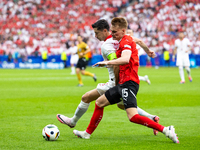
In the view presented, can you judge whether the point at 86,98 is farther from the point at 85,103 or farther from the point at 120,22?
the point at 120,22

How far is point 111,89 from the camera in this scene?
17.5 feet

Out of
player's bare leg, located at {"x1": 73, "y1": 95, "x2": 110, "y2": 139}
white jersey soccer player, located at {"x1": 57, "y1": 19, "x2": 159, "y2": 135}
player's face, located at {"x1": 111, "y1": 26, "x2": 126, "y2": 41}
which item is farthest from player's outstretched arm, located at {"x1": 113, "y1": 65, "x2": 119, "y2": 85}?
player's face, located at {"x1": 111, "y1": 26, "x2": 126, "y2": 41}

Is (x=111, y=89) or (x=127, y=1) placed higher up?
(x=127, y=1)

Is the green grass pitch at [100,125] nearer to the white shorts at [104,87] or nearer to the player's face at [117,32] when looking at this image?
the white shorts at [104,87]

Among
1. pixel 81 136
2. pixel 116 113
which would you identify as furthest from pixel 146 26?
pixel 81 136

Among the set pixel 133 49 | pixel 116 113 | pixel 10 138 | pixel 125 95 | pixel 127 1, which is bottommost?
pixel 116 113

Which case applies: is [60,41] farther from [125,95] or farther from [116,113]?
[125,95]

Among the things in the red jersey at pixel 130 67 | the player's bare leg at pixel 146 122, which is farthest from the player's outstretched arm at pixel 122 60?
the player's bare leg at pixel 146 122

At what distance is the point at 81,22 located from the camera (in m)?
41.3

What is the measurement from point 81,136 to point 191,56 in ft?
93.8

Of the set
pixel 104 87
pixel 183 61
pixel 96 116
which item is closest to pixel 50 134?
pixel 96 116

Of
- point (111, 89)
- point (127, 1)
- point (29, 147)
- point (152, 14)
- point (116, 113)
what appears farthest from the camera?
point (127, 1)

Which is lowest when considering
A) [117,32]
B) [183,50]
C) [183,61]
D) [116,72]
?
[183,61]

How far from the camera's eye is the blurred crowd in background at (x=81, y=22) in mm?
36531
